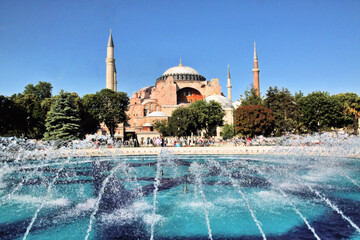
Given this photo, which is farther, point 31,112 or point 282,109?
point 282,109

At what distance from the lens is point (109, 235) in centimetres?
449

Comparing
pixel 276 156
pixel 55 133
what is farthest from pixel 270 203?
pixel 55 133

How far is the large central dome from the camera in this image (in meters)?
55.6

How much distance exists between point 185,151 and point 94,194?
11378 mm

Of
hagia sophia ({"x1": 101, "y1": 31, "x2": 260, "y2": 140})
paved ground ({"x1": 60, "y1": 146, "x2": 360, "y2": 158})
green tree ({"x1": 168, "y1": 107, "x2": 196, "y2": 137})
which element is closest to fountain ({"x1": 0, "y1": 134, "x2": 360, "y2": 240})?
paved ground ({"x1": 60, "y1": 146, "x2": 360, "y2": 158})

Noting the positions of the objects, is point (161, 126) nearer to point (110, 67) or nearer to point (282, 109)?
point (110, 67)

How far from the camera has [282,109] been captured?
102 ft

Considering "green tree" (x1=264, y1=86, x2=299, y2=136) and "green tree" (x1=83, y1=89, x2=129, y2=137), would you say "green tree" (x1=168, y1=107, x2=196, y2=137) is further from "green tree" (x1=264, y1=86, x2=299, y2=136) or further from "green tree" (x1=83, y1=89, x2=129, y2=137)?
"green tree" (x1=264, y1=86, x2=299, y2=136)

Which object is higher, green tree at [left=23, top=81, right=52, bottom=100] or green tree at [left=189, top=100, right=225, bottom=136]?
green tree at [left=23, top=81, right=52, bottom=100]

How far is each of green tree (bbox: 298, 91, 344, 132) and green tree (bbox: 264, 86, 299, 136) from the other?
1.13m

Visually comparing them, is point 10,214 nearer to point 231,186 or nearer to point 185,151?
point 231,186

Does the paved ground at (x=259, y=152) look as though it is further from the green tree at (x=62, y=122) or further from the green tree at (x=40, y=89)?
the green tree at (x=40, y=89)

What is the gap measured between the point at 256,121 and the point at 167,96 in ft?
84.3

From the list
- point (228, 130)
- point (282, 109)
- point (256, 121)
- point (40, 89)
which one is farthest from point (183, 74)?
point (256, 121)
